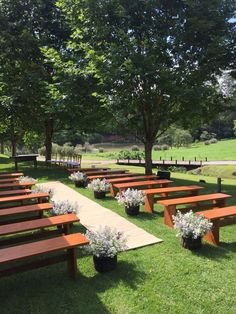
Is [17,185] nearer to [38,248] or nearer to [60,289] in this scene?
[38,248]

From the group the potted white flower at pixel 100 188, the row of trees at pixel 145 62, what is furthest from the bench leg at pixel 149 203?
the row of trees at pixel 145 62

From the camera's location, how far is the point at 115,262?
5.23m

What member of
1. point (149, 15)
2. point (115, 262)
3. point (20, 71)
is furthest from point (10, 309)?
point (20, 71)

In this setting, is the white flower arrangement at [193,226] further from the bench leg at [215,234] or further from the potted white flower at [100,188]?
the potted white flower at [100,188]

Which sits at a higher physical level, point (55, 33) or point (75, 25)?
point (55, 33)

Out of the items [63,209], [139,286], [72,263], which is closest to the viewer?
[139,286]

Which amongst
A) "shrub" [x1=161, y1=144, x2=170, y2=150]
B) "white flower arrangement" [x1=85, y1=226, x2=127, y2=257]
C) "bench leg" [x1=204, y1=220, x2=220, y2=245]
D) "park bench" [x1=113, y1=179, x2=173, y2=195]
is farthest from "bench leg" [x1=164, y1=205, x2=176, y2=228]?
"shrub" [x1=161, y1=144, x2=170, y2=150]

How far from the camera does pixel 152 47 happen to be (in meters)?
12.4

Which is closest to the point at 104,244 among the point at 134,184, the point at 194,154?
the point at 134,184

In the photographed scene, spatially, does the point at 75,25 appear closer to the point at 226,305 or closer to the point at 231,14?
the point at 231,14

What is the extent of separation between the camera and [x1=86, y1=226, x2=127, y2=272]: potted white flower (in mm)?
5035

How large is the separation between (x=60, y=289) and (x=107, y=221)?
10.8ft

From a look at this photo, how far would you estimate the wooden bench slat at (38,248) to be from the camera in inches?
173

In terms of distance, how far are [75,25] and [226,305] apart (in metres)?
12.7
